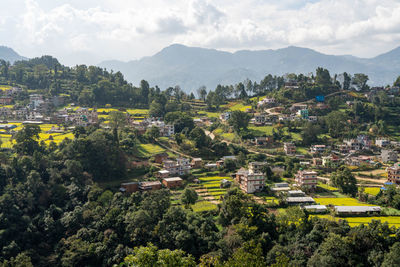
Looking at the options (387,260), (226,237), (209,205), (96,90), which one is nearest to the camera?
(387,260)

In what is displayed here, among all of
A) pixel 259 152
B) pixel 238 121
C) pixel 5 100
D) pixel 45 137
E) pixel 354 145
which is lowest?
pixel 259 152

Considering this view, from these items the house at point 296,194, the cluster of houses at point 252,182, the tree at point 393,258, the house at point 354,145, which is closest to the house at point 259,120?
the house at point 354,145

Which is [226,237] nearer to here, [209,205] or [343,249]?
[209,205]

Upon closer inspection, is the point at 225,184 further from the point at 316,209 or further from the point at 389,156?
the point at 389,156

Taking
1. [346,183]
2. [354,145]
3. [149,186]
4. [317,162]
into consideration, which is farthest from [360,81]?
[149,186]

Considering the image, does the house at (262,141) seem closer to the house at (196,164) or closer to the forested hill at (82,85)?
the house at (196,164)

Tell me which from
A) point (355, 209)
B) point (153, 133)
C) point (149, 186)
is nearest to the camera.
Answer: point (355, 209)

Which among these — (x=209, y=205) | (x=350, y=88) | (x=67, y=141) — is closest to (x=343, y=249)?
(x=209, y=205)
